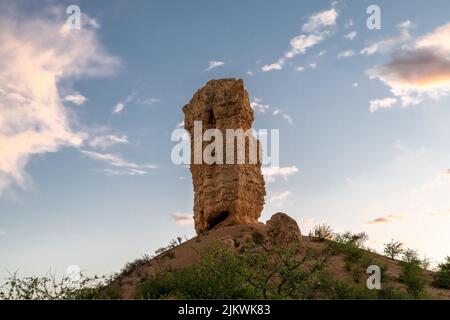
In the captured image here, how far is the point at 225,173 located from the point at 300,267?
11298 millimetres

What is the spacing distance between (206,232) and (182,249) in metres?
1.74

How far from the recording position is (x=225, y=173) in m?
26.4

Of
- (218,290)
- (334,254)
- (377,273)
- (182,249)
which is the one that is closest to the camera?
(218,290)

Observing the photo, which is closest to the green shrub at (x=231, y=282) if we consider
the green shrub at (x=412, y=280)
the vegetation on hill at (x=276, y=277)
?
the vegetation on hill at (x=276, y=277)

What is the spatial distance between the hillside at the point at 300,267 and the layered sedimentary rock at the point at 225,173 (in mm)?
1263

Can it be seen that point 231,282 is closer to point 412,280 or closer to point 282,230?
point 282,230

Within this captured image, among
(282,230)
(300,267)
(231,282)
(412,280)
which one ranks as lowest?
(412,280)

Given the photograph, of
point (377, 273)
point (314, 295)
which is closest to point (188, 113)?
point (377, 273)

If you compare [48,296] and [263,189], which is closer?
[48,296]

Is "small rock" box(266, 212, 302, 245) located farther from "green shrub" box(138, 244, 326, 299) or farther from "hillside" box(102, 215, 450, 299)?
"green shrub" box(138, 244, 326, 299)

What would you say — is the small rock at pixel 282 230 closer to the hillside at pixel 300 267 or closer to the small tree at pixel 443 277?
the hillside at pixel 300 267

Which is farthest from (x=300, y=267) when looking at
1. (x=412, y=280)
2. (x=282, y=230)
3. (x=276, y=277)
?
(x=412, y=280)
